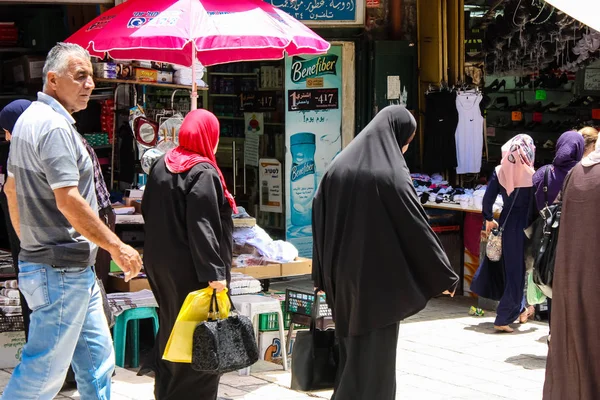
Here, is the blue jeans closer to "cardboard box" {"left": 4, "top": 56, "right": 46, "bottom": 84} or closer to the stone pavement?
the stone pavement

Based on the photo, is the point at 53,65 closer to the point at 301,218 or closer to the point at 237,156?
the point at 301,218

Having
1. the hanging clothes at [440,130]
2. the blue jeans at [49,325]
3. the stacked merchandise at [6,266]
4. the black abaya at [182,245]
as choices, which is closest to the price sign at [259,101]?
the hanging clothes at [440,130]

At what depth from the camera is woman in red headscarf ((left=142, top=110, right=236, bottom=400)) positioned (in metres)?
5.30

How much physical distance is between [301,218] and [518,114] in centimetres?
642

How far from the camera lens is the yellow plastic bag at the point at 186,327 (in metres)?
5.24

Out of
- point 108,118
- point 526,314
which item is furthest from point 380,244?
point 108,118

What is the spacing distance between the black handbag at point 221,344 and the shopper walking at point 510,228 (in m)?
3.99

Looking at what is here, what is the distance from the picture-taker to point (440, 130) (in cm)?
1138

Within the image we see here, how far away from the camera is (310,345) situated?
5.46m

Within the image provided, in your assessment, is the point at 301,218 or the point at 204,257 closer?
the point at 204,257

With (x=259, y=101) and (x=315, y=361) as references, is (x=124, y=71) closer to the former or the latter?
(x=259, y=101)

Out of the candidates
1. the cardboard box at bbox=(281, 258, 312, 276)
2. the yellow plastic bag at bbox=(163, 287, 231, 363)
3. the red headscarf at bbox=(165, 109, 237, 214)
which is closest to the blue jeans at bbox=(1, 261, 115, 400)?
the yellow plastic bag at bbox=(163, 287, 231, 363)

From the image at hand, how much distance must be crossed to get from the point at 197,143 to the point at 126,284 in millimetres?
2018

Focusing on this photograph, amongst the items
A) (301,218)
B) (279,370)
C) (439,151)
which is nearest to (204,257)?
(279,370)
